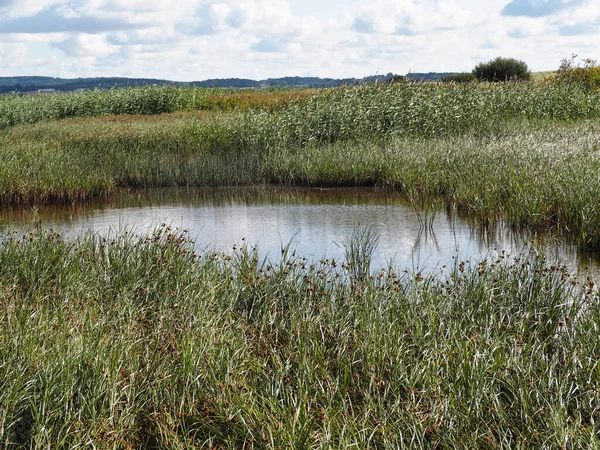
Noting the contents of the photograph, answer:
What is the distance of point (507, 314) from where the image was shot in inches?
229

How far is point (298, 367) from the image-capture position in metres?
4.76

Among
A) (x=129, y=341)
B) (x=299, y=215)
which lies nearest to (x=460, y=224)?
(x=299, y=215)

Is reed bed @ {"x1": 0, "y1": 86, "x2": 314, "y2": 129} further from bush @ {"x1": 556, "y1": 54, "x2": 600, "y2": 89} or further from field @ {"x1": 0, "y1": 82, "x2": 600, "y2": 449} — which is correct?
field @ {"x1": 0, "y1": 82, "x2": 600, "y2": 449}

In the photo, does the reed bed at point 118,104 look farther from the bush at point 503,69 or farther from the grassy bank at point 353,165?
the grassy bank at point 353,165

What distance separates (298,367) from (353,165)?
10.4 m

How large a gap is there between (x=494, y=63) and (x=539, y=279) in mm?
31089

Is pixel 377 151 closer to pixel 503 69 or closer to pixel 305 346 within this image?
pixel 305 346

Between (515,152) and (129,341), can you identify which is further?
(515,152)

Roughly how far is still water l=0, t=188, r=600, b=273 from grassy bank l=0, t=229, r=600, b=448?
1.66 meters

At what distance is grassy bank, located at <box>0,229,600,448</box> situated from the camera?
3.95m

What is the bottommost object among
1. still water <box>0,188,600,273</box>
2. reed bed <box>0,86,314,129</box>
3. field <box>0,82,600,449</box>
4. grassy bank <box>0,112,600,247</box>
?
still water <box>0,188,600,273</box>

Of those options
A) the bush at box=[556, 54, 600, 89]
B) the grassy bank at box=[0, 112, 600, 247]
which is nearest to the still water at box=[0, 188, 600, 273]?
the grassy bank at box=[0, 112, 600, 247]

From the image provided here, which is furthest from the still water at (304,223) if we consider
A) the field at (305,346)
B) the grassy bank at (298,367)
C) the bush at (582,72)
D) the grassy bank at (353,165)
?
the bush at (582,72)

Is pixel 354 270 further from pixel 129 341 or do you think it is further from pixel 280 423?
pixel 280 423
